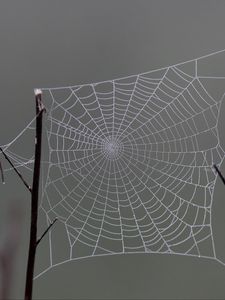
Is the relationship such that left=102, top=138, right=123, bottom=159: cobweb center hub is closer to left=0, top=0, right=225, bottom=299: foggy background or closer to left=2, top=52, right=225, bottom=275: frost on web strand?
left=2, top=52, right=225, bottom=275: frost on web strand

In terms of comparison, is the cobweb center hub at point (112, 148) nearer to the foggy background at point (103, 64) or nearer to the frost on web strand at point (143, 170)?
the frost on web strand at point (143, 170)

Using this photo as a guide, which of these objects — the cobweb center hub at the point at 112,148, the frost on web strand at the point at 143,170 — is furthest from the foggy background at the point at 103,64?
the cobweb center hub at the point at 112,148

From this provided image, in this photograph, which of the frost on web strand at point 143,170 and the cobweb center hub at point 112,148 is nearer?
the cobweb center hub at point 112,148

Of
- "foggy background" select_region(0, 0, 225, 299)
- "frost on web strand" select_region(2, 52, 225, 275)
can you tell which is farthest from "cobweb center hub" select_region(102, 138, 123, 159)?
"foggy background" select_region(0, 0, 225, 299)

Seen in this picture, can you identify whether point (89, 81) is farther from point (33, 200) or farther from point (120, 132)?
point (33, 200)

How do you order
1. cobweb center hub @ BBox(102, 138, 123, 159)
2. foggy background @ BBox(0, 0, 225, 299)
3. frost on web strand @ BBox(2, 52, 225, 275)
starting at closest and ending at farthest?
cobweb center hub @ BBox(102, 138, 123, 159) < frost on web strand @ BBox(2, 52, 225, 275) < foggy background @ BBox(0, 0, 225, 299)

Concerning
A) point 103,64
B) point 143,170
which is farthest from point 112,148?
point 103,64

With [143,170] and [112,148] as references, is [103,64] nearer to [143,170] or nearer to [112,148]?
[143,170]

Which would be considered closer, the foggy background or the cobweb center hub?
the cobweb center hub

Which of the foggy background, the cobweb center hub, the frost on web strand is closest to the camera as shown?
the cobweb center hub
